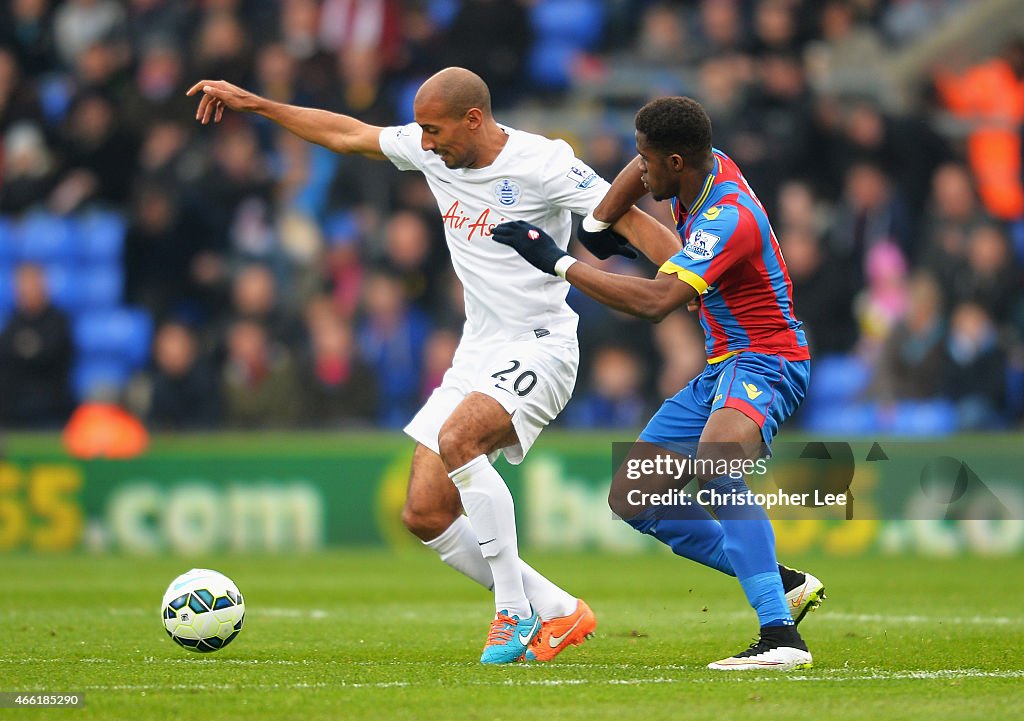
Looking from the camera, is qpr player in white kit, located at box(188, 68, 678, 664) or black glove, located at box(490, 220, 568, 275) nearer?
black glove, located at box(490, 220, 568, 275)

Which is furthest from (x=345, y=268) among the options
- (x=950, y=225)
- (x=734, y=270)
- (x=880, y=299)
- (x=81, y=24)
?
(x=734, y=270)

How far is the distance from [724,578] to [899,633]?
467 cm

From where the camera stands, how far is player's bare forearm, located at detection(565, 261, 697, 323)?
21.4 ft

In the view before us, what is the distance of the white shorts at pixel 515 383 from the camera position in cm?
736

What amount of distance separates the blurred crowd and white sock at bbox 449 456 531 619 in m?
7.52

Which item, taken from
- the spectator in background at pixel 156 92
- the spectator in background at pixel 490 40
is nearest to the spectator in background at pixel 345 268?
the spectator in background at pixel 490 40

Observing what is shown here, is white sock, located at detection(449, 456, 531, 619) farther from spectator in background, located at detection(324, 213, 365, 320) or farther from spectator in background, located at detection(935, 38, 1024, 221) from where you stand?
spectator in background, located at detection(935, 38, 1024, 221)

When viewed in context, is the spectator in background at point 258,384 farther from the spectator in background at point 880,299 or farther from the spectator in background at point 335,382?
the spectator in background at point 880,299

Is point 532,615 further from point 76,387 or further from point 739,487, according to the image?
point 76,387

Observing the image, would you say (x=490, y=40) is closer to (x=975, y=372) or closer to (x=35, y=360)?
(x=35, y=360)

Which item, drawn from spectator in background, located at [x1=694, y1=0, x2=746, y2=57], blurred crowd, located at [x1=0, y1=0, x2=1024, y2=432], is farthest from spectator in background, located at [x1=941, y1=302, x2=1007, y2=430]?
spectator in background, located at [x1=694, y1=0, x2=746, y2=57]

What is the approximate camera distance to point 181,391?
15.8 meters

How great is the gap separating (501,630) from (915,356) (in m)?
8.42

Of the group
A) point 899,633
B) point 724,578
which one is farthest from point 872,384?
point 899,633
